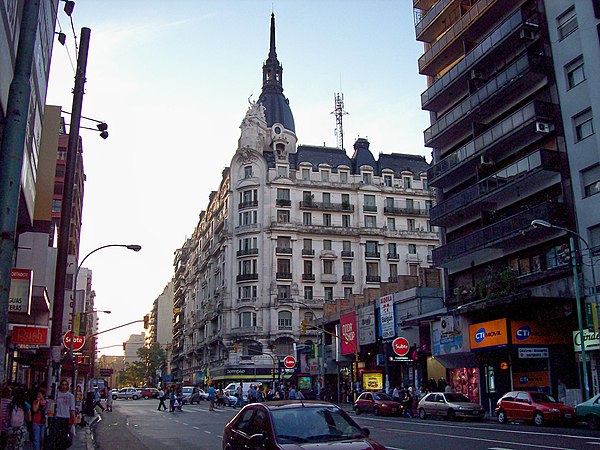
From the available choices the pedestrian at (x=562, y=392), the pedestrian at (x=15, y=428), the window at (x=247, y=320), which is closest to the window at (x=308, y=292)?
the window at (x=247, y=320)

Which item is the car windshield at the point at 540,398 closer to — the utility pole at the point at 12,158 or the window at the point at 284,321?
the utility pole at the point at 12,158

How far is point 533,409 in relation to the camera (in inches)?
997

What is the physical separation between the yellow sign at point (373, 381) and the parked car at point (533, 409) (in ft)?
72.8

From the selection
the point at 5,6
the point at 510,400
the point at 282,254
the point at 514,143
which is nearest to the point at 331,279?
the point at 282,254

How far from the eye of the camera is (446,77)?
41.5 metres

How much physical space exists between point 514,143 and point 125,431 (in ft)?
84.0

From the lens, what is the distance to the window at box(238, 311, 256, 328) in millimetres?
76312

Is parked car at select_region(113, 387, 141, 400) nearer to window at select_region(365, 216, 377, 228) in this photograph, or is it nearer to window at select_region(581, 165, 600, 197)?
window at select_region(365, 216, 377, 228)

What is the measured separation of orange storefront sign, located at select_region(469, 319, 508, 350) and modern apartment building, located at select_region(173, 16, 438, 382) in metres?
39.3

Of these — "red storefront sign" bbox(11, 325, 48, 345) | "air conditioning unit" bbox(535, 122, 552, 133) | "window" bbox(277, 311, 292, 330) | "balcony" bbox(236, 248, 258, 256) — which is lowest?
"red storefront sign" bbox(11, 325, 48, 345)

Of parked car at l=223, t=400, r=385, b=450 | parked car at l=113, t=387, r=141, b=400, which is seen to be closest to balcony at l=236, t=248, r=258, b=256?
parked car at l=113, t=387, r=141, b=400

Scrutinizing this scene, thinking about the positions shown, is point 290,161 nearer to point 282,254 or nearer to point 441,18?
point 282,254

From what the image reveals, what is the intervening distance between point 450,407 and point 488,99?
58.6ft

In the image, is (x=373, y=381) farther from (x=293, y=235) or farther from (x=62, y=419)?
(x=62, y=419)
